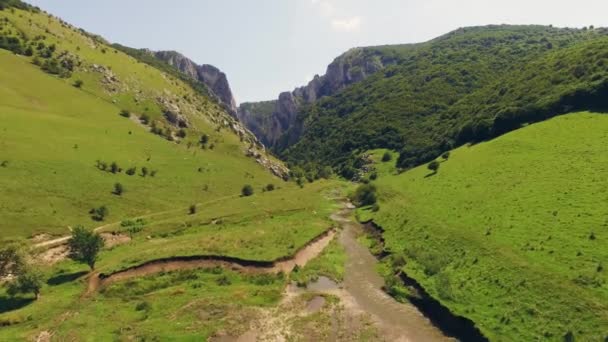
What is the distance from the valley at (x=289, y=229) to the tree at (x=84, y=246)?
0.26 m

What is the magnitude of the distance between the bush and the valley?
0.56 meters

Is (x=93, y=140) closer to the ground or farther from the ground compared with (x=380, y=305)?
farther from the ground

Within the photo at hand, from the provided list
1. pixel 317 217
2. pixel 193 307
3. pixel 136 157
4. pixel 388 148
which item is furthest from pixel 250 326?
pixel 388 148

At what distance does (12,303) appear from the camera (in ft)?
156

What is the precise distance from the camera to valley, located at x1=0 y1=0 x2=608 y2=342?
140 ft

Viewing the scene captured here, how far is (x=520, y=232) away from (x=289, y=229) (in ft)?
125

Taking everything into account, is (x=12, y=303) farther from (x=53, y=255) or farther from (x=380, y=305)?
(x=380, y=305)

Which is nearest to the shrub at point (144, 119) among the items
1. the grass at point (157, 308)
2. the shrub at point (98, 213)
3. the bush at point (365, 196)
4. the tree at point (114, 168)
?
the tree at point (114, 168)

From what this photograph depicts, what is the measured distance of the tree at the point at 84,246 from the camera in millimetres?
55037

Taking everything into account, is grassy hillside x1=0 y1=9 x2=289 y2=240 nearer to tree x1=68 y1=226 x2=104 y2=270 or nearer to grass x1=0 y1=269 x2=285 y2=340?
tree x1=68 y1=226 x2=104 y2=270

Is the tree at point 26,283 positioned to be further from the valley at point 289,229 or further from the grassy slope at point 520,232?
the grassy slope at point 520,232

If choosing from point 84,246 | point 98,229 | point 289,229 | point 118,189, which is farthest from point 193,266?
point 118,189

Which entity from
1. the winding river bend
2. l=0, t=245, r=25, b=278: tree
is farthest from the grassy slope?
l=0, t=245, r=25, b=278: tree

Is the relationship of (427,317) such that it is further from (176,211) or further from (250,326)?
(176,211)
